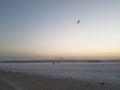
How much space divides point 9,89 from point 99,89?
1035cm

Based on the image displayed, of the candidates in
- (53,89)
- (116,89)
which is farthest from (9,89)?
(116,89)

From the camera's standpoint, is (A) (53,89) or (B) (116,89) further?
(B) (116,89)

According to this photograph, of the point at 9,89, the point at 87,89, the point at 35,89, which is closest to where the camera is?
the point at 9,89

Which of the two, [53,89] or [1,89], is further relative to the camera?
[53,89]

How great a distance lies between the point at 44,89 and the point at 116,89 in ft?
29.0

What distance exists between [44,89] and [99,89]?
6.47 m

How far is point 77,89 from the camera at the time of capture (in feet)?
81.7

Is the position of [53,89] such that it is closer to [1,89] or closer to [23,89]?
[23,89]

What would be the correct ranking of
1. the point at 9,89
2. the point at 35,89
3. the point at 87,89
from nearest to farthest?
the point at 9,89 < the point at 35,89 < the point at 87,89

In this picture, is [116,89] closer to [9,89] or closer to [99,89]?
[99,89]

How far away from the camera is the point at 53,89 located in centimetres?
2452

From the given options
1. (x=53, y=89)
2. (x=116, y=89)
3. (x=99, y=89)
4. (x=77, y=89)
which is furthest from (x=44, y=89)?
(x=116, y=89)

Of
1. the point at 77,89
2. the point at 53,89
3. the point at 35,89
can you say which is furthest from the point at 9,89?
the point at 77,89

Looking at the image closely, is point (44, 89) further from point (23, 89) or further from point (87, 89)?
point (87, 89)
